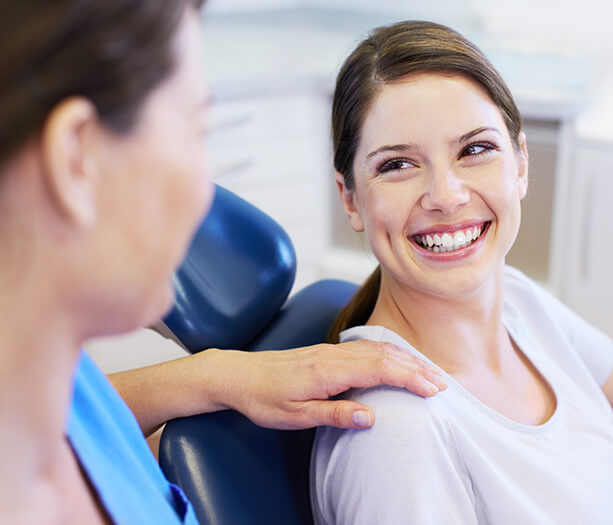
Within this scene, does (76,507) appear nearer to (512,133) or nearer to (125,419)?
(125,419)

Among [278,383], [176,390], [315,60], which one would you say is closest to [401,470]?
[278,383]

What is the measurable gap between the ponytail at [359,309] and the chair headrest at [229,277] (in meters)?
0.11

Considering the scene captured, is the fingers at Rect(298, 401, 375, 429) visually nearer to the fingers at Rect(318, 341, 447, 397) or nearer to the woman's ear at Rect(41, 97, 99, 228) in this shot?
the fingers at Rect(318, 341, 447, 397)

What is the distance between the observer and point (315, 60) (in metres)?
2.66

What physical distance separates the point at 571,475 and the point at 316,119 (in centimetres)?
180

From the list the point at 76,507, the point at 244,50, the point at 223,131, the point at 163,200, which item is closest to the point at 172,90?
the point at 163,200

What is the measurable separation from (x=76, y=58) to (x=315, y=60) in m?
2.30

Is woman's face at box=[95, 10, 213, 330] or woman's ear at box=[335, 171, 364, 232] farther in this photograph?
woman's ear at box=[335, 171, 364, 232]

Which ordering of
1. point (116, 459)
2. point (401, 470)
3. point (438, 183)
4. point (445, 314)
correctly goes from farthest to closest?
1. point (445, 314)
2. point (438, 183)
3. point (401, 470)
4. point (116, 459)

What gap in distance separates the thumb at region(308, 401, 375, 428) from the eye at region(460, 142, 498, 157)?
373mm

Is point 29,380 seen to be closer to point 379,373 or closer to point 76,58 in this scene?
point 76,58

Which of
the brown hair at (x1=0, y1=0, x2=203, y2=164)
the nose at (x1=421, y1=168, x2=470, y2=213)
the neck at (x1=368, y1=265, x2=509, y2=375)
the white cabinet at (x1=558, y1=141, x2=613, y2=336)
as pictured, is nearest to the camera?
the brown hair at (x1=0, y1=0, x2=203, y2=164)

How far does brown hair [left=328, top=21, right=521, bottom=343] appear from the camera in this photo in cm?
105

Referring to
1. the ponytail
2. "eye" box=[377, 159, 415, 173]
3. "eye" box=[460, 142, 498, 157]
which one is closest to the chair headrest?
the ponytail
